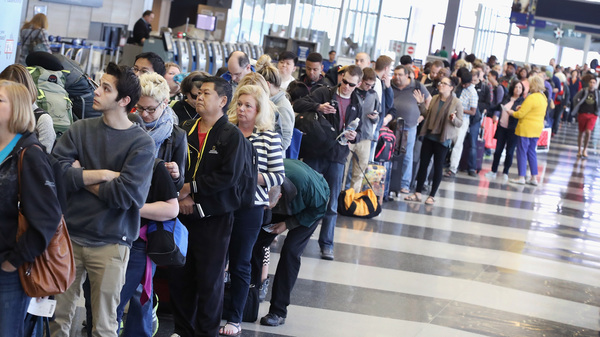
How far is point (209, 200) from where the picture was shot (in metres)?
4.96

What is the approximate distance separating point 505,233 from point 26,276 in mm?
8256

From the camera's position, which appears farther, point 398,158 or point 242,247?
point 398,158

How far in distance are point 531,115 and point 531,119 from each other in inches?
2.7

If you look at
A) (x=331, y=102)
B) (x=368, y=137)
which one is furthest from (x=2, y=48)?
(x=368, y=137)

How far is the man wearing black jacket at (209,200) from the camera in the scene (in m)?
4.92

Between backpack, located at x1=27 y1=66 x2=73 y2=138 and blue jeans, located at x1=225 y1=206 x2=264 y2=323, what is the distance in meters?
1.60

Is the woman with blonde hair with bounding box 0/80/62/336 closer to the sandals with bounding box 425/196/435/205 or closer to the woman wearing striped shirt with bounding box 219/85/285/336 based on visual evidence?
the woman wearing striped shirt with bounding box 219/85/285/336

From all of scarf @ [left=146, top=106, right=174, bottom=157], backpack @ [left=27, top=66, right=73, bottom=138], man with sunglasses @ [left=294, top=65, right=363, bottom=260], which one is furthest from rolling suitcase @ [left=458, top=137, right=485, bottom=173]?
scarf @ [left=146, top=106, right=174, bottom=157]

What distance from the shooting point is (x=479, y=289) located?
310 inches

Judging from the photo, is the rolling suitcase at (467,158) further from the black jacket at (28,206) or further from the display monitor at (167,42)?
the black jacket at (28,206)

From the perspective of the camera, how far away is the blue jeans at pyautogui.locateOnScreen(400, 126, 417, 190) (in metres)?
11.7

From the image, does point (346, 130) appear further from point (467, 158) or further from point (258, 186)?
point (467, 158)

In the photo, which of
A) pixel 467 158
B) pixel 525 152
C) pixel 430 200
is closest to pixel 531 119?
pixel 525 152

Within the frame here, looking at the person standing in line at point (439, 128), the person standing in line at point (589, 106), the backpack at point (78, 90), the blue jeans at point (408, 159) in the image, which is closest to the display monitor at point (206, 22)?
the person standing in line at point (589, 106)
